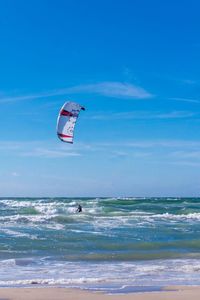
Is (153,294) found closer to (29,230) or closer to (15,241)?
(15,241)

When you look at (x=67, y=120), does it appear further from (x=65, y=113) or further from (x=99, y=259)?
(x=99, y=259)

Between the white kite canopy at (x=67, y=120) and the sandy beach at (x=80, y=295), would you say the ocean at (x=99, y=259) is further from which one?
the white kite canopy at (x=67, y=120)

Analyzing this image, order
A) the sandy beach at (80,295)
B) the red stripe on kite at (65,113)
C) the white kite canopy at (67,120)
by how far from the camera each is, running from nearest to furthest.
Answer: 1. the sandy beach at (80,295)
2. the white kite canopy at (67,120)
3. the red stripe on kite at (65,113)

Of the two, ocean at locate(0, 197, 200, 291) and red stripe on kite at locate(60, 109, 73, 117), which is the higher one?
red stripe on kite at locate(60, 109, 73, 117)

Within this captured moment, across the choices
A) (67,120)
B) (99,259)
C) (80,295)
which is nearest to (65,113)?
(67,120)

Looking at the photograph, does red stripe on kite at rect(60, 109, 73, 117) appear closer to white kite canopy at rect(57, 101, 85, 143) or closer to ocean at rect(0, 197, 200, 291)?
white kite canopy at rect(57, 101, 85, 143)

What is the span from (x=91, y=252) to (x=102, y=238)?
3.14 m

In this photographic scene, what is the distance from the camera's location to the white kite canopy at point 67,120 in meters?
12.2

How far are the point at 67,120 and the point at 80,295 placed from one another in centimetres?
596

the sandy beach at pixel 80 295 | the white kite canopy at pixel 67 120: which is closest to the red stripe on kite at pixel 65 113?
the white kite canopy at pixel 67 120

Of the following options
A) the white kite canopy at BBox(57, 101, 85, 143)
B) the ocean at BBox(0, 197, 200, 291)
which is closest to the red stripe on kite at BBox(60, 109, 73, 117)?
the white kite canopy at BBox(57, 101, 85, 143)

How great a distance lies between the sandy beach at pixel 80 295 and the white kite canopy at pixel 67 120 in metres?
5.05

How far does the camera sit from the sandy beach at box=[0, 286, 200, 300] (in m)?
7.17

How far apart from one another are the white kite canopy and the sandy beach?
5048 millimetres
